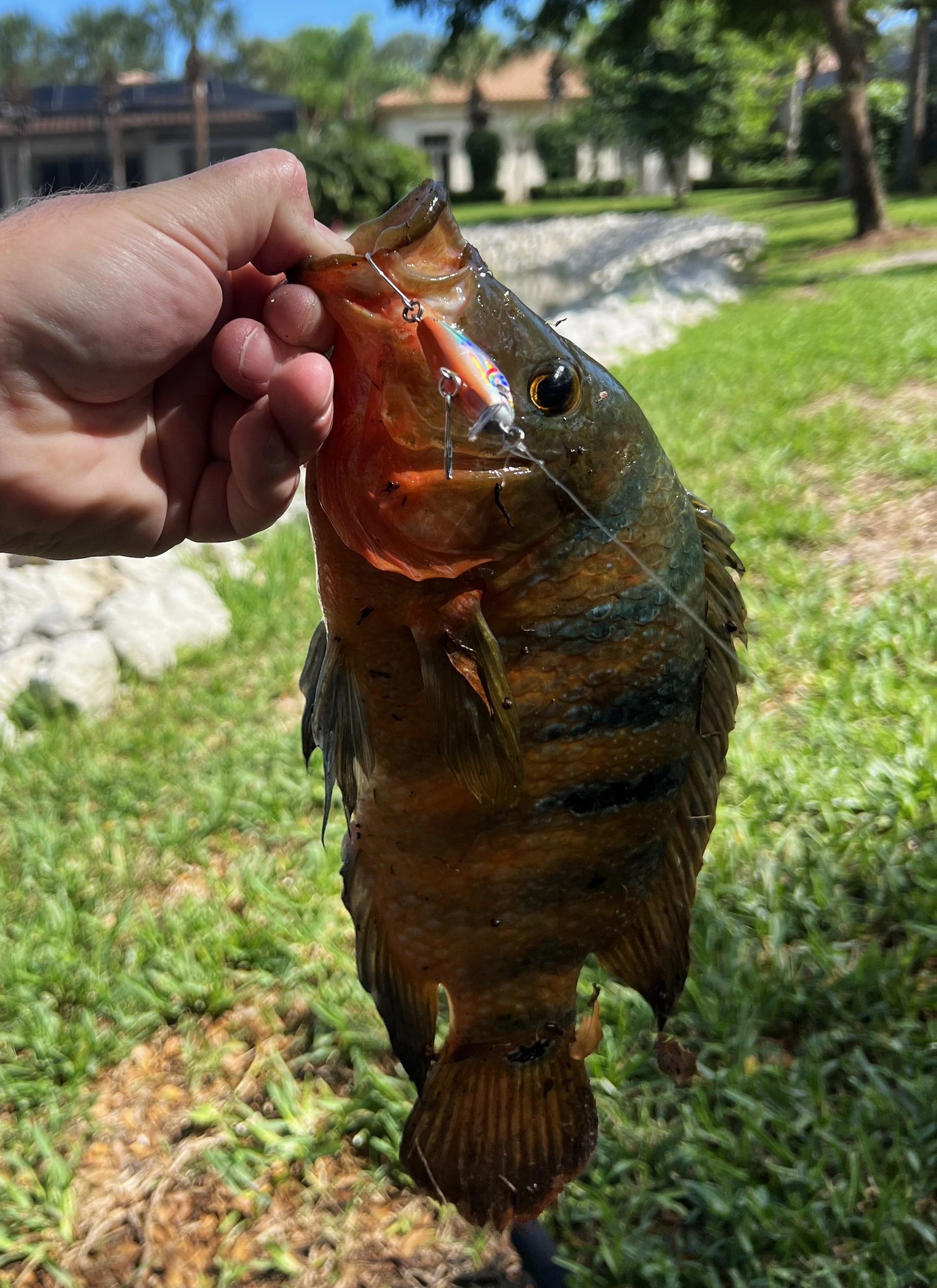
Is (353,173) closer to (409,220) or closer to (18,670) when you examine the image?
(18,670)

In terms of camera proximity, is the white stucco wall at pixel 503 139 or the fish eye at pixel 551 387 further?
the white stucco wall at pixel 503 139

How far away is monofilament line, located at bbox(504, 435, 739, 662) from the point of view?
1142mm

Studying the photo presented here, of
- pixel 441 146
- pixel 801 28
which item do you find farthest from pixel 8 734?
pixel 441 146

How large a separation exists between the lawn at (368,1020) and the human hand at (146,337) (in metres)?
1.41

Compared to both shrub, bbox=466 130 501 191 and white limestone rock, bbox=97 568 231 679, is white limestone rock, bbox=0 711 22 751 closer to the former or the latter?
white limestone rock, bbox=97 568 231 679

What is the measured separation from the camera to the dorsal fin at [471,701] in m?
1.15

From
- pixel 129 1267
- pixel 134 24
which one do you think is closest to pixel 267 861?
pixel 129 1267

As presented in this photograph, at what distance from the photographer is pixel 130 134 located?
123ft

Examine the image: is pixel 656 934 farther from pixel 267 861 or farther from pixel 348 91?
pixel 348 91

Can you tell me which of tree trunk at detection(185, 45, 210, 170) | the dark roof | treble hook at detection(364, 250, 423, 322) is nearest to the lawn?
treble hook at detection(364, 250, 423, 322)

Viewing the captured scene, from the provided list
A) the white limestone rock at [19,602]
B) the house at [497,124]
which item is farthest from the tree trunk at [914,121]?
the white limestone rock at [19,602]

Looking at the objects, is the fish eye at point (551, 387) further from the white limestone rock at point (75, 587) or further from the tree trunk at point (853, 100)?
the tree trunk at point (853, 100)

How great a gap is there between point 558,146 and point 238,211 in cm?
4725

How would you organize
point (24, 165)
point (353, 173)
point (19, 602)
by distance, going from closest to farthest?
1. point (19, 602)
2. point (353, 173)
3. point (24, 165)
